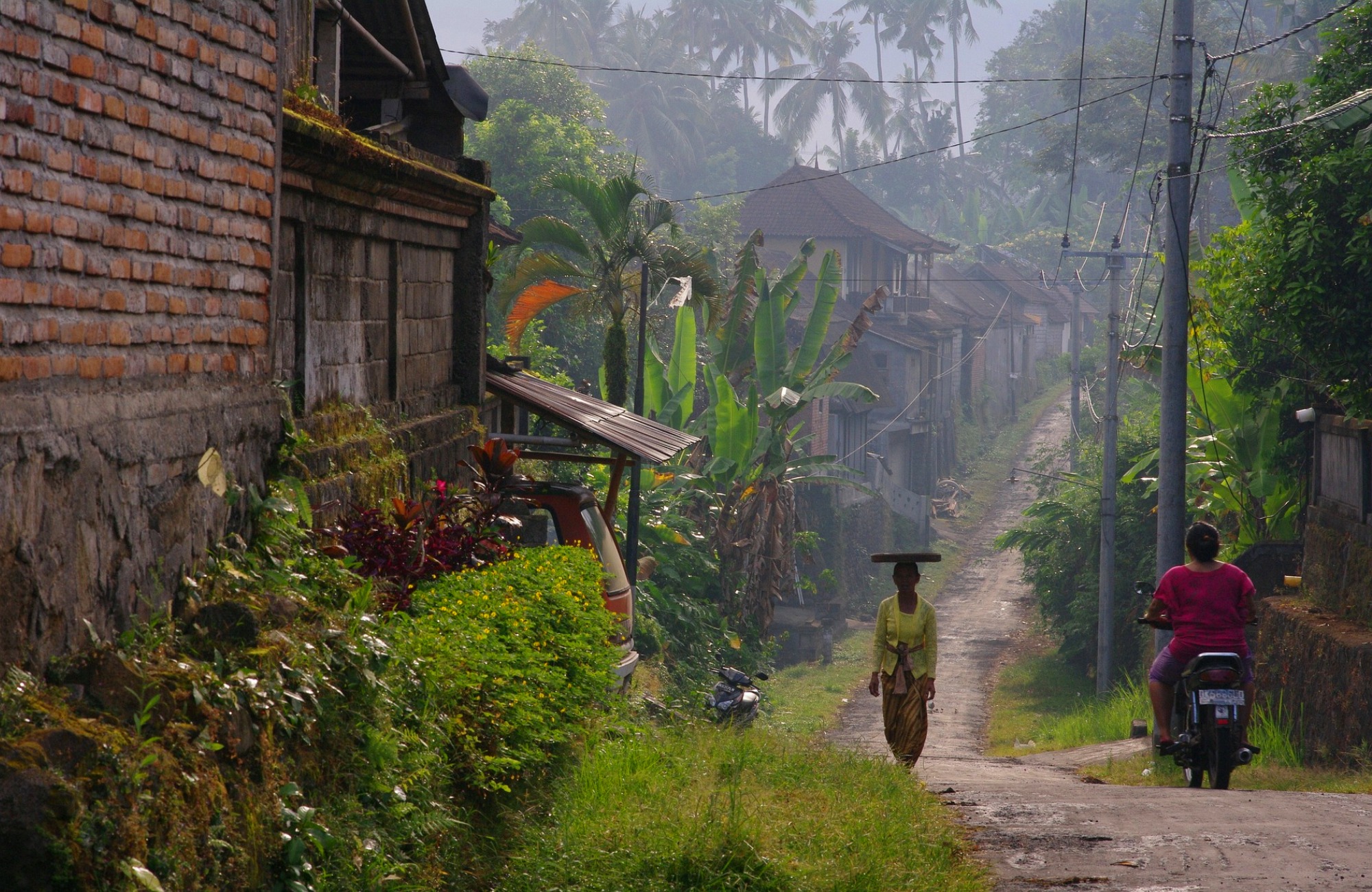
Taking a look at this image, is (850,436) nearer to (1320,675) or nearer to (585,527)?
(1320,675)

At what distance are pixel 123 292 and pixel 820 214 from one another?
150ft

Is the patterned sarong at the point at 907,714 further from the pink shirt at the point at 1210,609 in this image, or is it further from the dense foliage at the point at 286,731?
the dense foliage at the point at 286,731

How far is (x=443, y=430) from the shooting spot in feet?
32.0

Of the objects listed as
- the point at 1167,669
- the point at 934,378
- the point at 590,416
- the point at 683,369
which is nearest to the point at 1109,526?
the point at 683,369

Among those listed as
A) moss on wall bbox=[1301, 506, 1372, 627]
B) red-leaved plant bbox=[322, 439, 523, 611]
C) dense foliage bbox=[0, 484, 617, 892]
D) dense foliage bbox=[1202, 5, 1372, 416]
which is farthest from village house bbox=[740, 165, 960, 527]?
dense foliage bbox=[0, 484, 617, 892]

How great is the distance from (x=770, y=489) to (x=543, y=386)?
374 inches

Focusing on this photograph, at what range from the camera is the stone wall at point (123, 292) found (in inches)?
161

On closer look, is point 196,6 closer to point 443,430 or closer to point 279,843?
point 279,843

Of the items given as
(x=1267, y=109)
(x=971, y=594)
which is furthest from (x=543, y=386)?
(x=971, y=594)

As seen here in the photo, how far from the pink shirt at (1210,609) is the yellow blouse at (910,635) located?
159 centimetres

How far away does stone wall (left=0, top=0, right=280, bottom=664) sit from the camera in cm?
409

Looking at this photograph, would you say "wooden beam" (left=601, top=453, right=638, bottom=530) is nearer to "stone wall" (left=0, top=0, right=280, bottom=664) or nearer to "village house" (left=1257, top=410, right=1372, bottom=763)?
"stone wall" (left=0, top=0, right=280, bottom=664)

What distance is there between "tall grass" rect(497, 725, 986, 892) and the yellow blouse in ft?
5.27

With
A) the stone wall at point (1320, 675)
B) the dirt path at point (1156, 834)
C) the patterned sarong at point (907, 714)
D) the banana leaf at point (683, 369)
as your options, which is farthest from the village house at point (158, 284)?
the banana leaf at point (683, 369)
